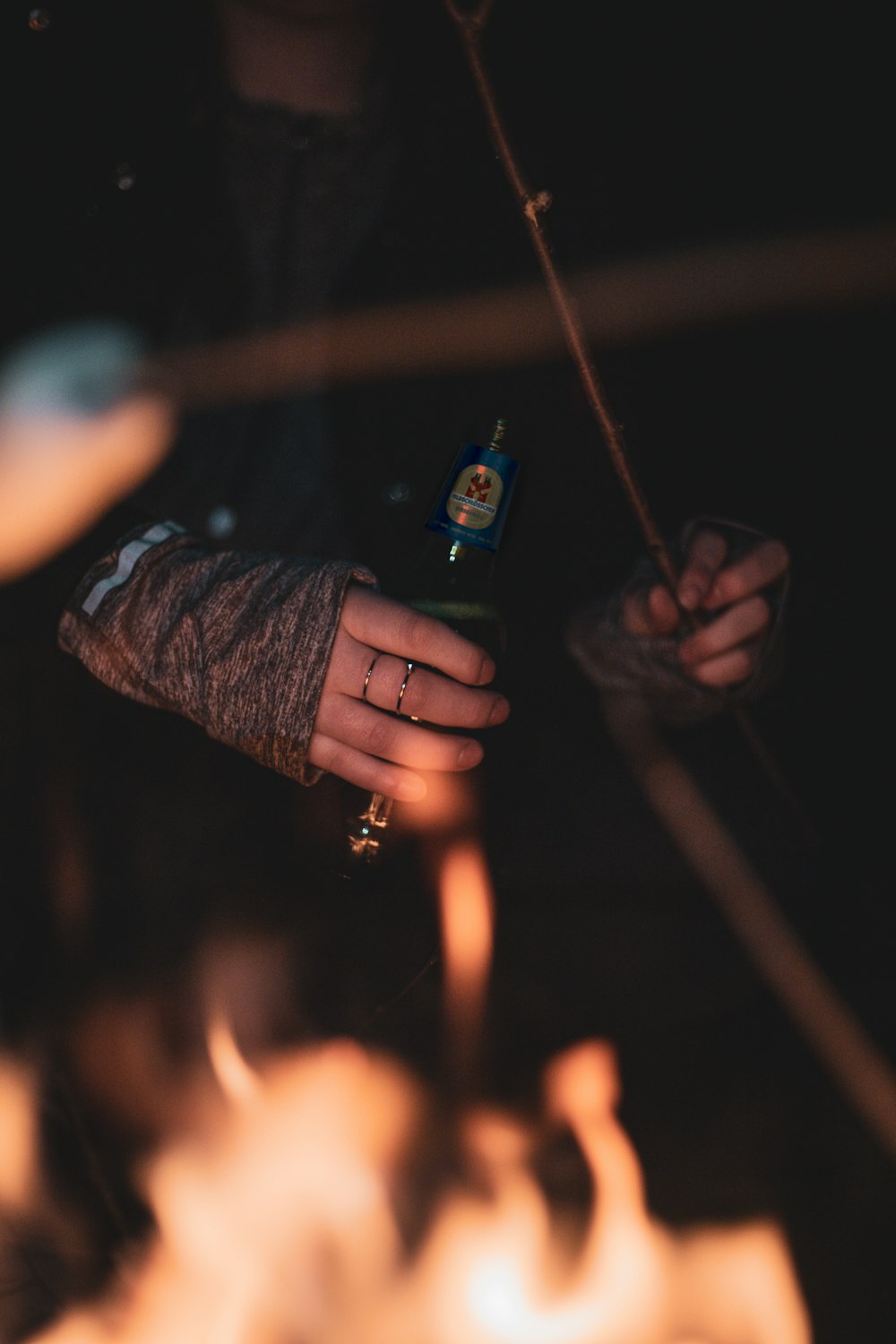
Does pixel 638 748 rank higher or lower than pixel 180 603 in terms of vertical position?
lower

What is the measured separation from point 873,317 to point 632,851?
91 centimetres

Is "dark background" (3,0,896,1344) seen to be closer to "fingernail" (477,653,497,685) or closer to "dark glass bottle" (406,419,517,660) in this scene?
"dark glass bottle" (406,419,517,660)

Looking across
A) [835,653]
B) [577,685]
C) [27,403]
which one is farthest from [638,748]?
[27,403]

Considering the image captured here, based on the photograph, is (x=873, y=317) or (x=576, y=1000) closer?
(x=576, y=1000)

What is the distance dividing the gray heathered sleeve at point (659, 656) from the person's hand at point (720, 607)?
0.02 metres

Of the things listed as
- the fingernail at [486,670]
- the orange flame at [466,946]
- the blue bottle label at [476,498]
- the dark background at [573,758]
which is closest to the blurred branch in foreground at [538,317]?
the dark background at [573,758]

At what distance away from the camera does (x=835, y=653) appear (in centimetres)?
141

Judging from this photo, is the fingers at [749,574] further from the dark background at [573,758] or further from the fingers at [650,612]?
the dark background at [573,758]

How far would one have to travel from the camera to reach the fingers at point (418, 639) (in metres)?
0.78

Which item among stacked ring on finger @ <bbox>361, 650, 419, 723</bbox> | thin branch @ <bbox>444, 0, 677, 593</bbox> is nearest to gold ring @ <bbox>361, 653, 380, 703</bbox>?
stacked ring on finger @ <bbox>361, 650, 419, 723</bbox>

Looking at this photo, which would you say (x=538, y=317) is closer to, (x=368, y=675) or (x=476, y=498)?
(x=476, y=498)

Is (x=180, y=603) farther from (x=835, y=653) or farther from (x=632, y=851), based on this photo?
(x=835, y=653)

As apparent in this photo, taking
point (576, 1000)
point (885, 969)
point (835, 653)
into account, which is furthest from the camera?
→ point (835, 653)

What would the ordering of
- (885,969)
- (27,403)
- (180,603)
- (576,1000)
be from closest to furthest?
(180,603) → (27,403) → (576,1000) → (885,969)
